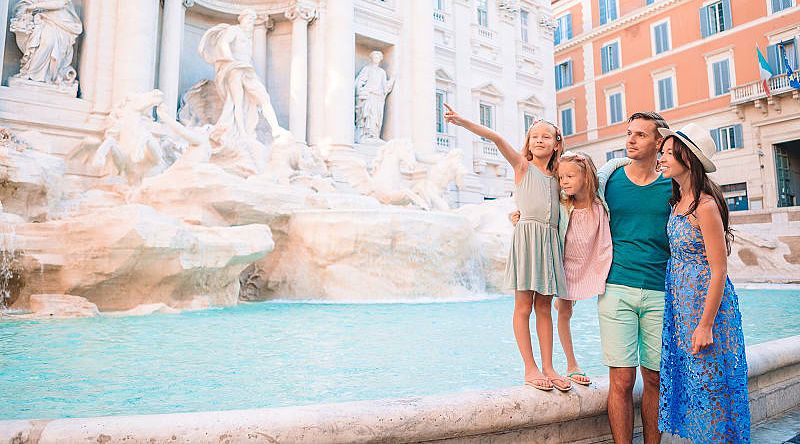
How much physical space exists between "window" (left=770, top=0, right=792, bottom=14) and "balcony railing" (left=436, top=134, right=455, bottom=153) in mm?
11183

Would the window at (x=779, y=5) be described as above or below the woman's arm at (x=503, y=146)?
above

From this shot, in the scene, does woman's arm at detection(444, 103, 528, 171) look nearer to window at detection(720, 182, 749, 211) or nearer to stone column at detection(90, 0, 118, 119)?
stone column at detection(90, 0, 118, 119)

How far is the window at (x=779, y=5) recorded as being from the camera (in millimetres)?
17453

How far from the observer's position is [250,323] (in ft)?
15.7

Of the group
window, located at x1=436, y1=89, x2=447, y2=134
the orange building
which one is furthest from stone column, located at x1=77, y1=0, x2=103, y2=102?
the orange building

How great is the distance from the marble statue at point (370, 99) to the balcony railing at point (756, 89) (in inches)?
456

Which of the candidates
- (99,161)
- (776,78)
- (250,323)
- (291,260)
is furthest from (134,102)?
(776,78)

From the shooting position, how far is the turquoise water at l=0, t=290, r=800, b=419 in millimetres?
2395

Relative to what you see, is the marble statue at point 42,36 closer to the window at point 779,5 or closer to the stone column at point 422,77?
the stone column at point 422,77

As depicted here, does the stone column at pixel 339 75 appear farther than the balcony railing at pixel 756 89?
No

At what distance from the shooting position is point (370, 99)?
15219mm

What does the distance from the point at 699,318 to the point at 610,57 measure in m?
23.8

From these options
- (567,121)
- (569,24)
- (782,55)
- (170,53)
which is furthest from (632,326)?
(569,24)

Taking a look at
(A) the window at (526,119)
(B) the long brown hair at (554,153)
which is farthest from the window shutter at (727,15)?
(B) the long brown hair at (554,153)
